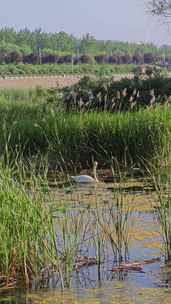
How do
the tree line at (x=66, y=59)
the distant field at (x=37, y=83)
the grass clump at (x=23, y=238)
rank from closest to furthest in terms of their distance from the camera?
the grass clump at (x=23, y=238), the distant field at (x=37, y=83), the tree line at (x=66, y=59)

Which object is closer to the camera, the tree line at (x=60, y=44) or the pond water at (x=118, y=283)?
the pond water at (x=118, y=283)

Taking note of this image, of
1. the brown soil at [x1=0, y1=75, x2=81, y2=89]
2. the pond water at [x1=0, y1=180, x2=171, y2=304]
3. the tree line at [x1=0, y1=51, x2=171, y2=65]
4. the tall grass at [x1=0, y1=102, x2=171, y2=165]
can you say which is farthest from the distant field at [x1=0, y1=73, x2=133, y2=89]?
the tree line at [x1=0, y1=51, x2=171, y2=65]

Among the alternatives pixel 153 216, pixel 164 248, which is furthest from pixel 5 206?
pixel 153 216

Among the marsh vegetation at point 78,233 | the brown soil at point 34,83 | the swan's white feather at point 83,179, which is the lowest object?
the brown soil at point 34,83

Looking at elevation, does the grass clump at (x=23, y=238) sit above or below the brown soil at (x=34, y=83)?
above

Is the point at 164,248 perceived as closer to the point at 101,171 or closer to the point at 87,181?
the point at 87,181

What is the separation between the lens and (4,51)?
70812 millimetres

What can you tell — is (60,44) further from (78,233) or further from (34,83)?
(78,233)

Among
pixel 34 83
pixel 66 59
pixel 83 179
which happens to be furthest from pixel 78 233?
pixel 66 59

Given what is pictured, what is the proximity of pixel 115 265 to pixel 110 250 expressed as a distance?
29 cm

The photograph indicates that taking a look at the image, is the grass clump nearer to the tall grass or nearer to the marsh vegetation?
the marsh vegetation

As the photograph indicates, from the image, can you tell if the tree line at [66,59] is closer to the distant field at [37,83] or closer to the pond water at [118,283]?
the distant field at [37,83]

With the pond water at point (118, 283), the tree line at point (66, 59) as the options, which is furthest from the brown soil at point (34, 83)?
the tree line at point (66, 59)

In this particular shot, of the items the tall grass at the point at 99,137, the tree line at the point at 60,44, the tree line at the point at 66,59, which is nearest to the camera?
the tall grass at the point at 99,137
